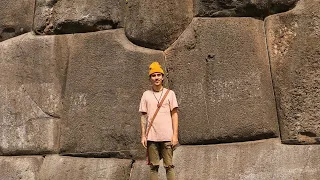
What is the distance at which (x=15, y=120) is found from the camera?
5.55 meters

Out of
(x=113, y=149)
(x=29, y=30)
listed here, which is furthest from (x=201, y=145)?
(x=29, y=30)

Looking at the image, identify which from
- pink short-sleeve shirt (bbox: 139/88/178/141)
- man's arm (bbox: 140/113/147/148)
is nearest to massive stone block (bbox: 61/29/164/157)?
man's arm (bbox: 140/113/147/148)

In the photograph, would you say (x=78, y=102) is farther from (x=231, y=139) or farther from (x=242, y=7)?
(x=242, y=7)

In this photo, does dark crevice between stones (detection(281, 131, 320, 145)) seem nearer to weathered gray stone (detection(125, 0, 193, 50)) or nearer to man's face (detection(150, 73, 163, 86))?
man's face (detection(150, 73, 163, 86))

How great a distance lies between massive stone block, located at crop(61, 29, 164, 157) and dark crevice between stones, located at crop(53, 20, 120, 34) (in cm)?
7

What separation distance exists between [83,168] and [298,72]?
2.23 meters

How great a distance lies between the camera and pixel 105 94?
16.9ft

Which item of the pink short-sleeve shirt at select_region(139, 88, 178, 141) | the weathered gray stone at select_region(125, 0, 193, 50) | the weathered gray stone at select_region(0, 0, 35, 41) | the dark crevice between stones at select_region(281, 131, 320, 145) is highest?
the weathered gray stone at select_region(0, 0, 35, 41)

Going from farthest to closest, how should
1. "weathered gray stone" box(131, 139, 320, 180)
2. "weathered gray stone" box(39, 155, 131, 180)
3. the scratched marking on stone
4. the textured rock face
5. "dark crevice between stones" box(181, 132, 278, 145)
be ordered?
the scratched marking on stone, "weathered gray stone" box(39, 155, 131, 180), "dark crevice between stones" box(181, 132, 278, 145), the textured rock face, "weathered gray stone" box(131, 139, 320, 180)

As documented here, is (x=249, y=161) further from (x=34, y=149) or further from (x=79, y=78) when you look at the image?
(x=34, y=149)

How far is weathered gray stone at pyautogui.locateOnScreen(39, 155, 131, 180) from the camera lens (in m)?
4.98

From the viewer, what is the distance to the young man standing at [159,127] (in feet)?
13.2

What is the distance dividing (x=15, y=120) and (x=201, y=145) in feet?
6.81

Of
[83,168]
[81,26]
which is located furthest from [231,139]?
[81,26]
